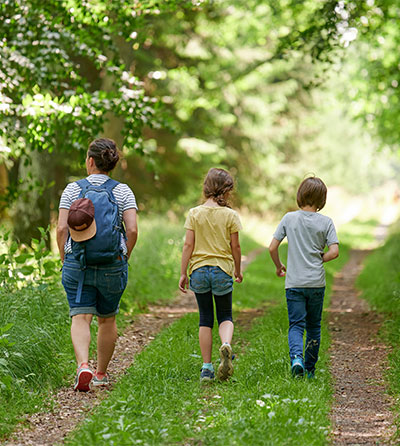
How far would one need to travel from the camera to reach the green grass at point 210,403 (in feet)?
13.8

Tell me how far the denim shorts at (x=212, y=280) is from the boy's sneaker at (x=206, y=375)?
67 cm

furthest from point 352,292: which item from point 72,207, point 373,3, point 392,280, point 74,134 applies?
point 72,207

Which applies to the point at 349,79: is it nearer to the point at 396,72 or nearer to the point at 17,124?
the point at 396,72

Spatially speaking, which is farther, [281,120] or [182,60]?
[281,120]

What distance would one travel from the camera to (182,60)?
2111 centimetres

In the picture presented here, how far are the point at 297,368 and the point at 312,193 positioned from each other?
1.51 m

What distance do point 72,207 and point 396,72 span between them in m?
14.5

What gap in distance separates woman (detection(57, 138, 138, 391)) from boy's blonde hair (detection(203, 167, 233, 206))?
744 millimetres

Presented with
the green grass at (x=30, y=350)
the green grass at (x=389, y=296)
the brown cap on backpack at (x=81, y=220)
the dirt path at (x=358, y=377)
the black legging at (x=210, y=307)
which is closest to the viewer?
the dirt path at (x=358, y=377)

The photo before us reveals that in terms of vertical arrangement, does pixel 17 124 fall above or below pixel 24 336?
above

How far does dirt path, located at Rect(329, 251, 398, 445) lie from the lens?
4.69 meters

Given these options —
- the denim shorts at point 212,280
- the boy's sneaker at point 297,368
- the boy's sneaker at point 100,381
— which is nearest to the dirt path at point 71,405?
the boy's sneaker at point 100,381

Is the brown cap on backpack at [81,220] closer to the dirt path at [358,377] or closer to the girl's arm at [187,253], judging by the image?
the girl's arm at [187,253]

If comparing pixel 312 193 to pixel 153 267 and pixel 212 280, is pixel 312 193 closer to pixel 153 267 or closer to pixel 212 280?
pixel 212 280
